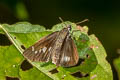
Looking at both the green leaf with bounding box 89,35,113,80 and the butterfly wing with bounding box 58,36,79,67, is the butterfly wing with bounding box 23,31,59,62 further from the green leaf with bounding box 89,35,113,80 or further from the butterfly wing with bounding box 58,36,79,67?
the green leaf with bounding box 89,35,113,80

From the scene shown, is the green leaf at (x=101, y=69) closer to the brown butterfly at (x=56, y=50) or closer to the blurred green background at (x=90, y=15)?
the brown butterfly at (x=56, y=50)

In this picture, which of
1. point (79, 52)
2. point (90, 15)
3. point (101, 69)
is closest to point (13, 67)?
point (79, 52)

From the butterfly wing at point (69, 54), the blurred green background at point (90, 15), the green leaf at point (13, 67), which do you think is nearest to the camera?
the green leaf at point (13, 67)

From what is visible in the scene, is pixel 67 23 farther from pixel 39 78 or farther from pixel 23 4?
pixel 23 4

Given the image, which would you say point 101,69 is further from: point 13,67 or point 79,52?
point 13,67

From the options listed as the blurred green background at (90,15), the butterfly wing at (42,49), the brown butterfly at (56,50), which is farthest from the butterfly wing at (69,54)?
the blurred green background at (90,15)

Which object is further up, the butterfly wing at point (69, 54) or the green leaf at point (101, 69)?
the butterfly wing at point (69, 54)

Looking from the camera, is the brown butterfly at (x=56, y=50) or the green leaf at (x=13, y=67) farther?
the brown butterfly at (x=56, y=50)
